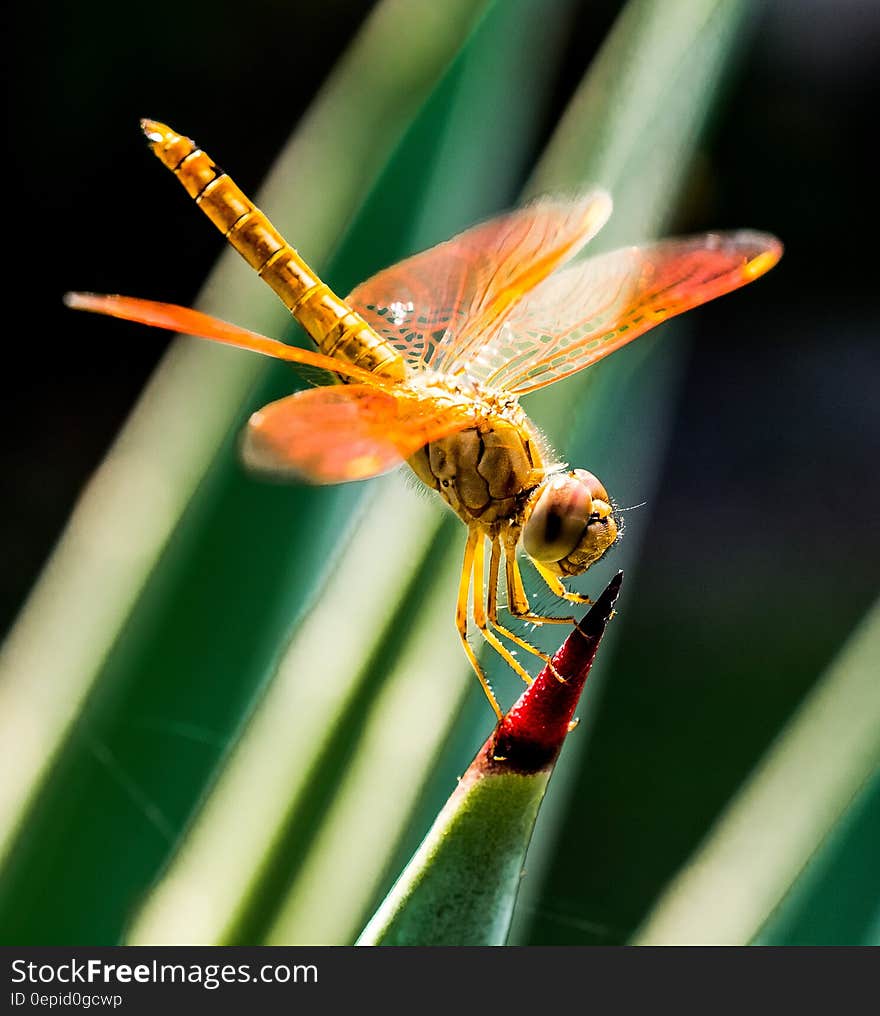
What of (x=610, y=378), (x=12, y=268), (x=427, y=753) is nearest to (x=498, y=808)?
(x=427, y=753)

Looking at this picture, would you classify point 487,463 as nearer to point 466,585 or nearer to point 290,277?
point 466,585

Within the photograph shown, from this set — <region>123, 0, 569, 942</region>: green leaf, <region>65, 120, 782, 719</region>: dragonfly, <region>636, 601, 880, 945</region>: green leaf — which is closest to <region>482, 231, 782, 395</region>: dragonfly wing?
<region>65, 120, 782, 719</region>: dragonfly

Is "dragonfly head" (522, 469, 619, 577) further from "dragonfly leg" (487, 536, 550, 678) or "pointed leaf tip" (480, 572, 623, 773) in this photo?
"pointed leaf tip" (480, 572, 623, 773)

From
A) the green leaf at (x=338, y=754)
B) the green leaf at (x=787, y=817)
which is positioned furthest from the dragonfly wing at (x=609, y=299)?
the green leaf at (x=787, y=817)

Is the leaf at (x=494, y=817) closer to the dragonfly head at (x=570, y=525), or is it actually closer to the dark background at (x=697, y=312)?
the dragonfly head at (x=570, y=525)

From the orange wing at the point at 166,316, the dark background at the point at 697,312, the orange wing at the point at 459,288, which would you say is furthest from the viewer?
A: the dark background at the point at 697,312

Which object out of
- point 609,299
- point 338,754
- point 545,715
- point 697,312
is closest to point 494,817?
point 545,715
